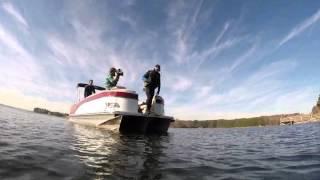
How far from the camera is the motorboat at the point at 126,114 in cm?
1521

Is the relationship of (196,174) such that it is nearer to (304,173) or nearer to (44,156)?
(304,173)

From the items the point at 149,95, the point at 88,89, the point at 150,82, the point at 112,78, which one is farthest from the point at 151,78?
the point at 88,89

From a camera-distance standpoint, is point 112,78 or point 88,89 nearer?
point 112,78

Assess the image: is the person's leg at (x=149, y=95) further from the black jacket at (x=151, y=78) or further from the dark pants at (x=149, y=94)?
the black jacket at (x=151, y=78)

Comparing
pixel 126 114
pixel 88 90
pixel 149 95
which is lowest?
pixel 126 114

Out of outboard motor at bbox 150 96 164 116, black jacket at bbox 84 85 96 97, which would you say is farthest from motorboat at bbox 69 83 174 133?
black jacket at bbox 84 85 96 97

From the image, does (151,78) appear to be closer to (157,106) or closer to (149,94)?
(149,94)

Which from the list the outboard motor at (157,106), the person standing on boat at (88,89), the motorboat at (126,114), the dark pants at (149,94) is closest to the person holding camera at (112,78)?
the motorboat at (126,114)

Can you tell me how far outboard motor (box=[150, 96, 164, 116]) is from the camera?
16.7 metres

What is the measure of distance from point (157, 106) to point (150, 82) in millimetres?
1852

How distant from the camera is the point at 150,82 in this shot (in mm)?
15641

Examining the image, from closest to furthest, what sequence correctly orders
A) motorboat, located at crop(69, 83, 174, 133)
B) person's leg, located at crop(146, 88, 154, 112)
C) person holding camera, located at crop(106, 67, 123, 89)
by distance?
motorboat, located at crop(69, 83, 174, 133) → person's leg, located at crop(146, 88, 154, 112) → person holding camera, located at crop(106, 67, 123, 89)

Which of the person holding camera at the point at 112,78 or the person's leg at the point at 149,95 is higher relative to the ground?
the person holding camera at the point at 112,78

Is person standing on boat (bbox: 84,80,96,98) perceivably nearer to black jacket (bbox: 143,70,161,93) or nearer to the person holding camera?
the person holding camera
